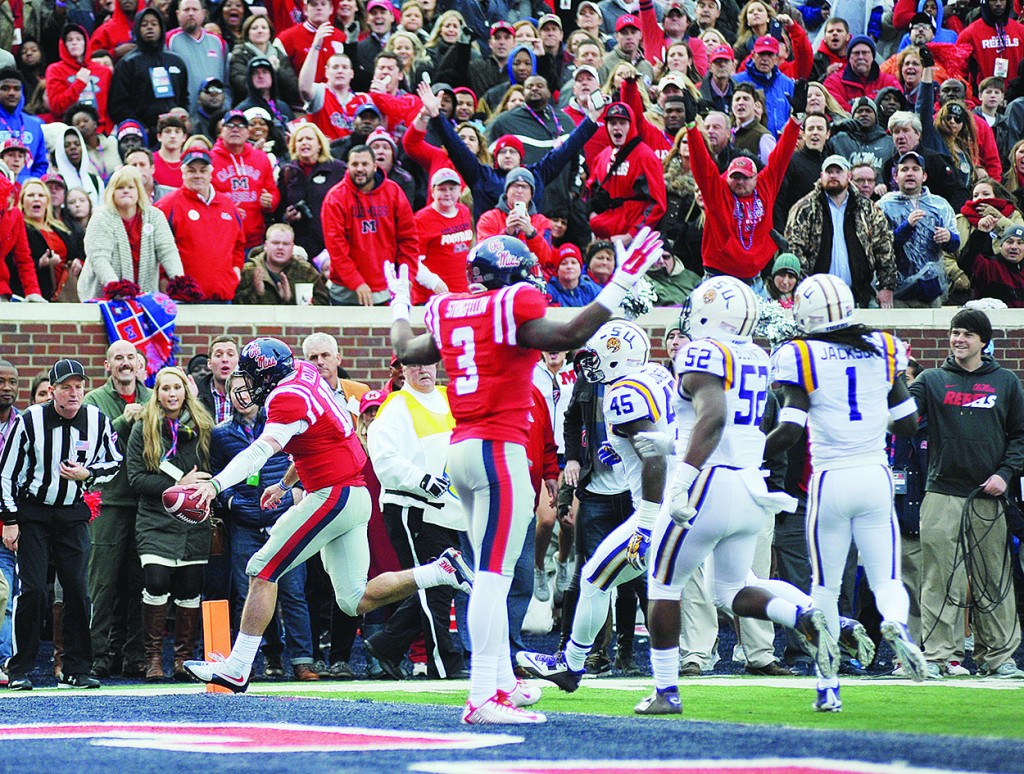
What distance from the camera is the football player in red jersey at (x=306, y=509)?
328 inches

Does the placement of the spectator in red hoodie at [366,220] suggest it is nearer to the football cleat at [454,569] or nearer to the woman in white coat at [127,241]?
the woman in white coat at [127,241]

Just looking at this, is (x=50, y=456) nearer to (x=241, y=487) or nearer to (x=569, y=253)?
(x=241, y=487)

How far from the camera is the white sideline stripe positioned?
8758 millimetres

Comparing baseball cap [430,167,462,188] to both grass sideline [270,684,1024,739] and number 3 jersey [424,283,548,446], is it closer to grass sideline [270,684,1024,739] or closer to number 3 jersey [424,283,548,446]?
grass sideline [270,684,1024,739]

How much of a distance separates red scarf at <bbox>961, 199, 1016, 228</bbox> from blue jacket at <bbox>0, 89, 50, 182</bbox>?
8.16 m

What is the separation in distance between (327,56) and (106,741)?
36.9 feet

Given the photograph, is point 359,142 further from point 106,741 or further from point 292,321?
point 106,741

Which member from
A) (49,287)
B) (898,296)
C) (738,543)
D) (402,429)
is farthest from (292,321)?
(738,543)

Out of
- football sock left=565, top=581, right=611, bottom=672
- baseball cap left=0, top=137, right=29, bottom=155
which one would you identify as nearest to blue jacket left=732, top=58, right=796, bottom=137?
baseball cap left=0, top=137, right=29, bottom=155

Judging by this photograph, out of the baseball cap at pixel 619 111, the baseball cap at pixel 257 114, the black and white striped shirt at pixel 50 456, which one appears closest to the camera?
the black and white striped shirt at pixel 50 456

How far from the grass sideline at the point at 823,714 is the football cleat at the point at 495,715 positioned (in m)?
0.54

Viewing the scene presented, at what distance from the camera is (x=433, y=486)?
998 centimetres

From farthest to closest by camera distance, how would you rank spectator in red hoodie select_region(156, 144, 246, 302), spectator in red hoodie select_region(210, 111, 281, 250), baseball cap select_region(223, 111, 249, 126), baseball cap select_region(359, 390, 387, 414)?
baseball cap select_region(223, 111, 249, 126) → spectator in red hoodie select_region(210, 111, 281, 250) → spectator in red hoodie select_region(156, 144, 246, 302) → baseball cap select_region(359, 390, 387, 414)

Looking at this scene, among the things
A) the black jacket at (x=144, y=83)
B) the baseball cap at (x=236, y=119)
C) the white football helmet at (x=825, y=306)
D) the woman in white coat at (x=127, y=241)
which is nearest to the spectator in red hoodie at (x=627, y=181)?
the baseball cap at (x=236, y=119)
